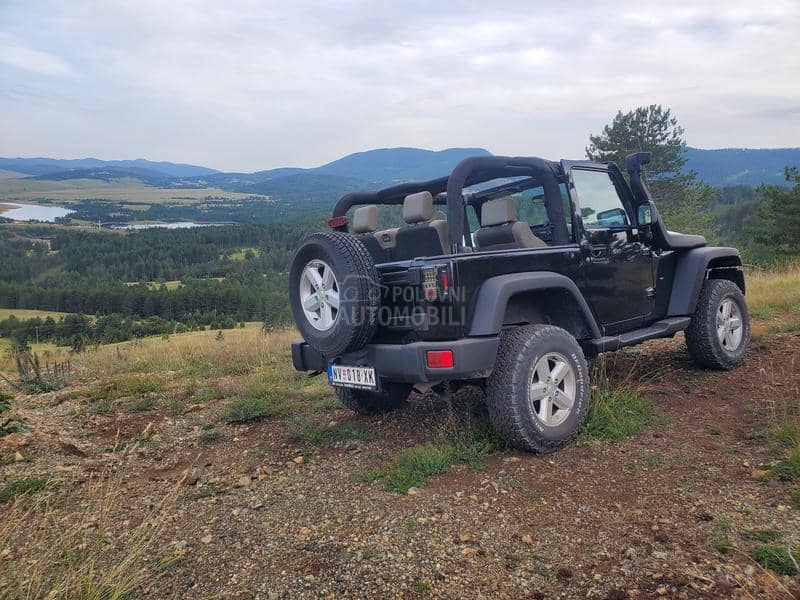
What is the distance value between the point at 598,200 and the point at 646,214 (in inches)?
22.4

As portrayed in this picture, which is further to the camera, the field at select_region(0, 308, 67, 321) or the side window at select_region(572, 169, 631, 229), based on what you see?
the field at select_region(0, 308, 67, 321)

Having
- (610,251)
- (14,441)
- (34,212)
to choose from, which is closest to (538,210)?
(610,251)

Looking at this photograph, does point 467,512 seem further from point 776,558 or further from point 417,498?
point 776,558

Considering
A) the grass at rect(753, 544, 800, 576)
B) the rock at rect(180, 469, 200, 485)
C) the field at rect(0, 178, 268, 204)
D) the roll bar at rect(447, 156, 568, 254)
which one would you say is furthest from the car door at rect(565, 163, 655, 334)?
the field at rect(0, 178, 268, 204)

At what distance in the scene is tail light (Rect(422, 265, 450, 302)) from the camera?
3.14m

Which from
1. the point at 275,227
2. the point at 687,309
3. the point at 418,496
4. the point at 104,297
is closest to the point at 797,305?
the point at 687,309

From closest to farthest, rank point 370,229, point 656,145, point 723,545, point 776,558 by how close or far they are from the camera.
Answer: point 776,558
point 723,545
point 370,229
point 656,145

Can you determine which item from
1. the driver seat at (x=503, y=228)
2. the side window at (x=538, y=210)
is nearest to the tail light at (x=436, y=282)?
the driver seat at (x=503, y=228)

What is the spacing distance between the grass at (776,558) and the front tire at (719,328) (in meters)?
3.01

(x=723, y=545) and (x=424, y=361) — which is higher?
(x=424, y=361)

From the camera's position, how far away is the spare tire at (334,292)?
10.9 feet

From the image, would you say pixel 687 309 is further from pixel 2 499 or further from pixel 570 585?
pixel 2 499

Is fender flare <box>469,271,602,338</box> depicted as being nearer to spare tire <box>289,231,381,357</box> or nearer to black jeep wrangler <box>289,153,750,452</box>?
black jeep wrangler <box>289,153,750,452</box>

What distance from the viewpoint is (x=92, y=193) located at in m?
Answer: 178
